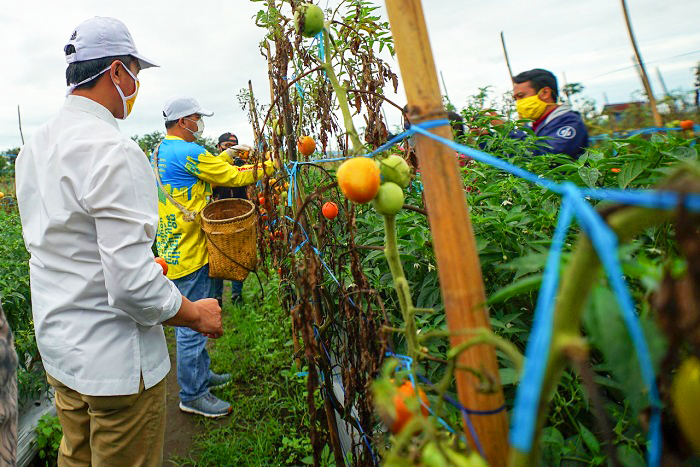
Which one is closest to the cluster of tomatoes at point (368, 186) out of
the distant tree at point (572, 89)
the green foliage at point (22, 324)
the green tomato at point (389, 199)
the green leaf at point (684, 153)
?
the green tomato at point (389, 199)

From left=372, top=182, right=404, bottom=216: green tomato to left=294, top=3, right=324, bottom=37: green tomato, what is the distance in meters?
0.45

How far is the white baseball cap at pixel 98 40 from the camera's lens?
152 cm

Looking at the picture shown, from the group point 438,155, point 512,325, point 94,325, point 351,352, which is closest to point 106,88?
point 94,325

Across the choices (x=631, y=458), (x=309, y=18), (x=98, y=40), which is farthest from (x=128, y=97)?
(x=631, y=458)

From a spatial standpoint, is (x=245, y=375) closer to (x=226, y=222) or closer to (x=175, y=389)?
(x=175, y=389)

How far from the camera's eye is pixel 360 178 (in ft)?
2.37

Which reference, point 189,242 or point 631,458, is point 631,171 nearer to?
point 631,458

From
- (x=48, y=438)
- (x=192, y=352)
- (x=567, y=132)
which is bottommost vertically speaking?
(x=48, y=438)

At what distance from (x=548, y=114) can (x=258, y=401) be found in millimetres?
2593

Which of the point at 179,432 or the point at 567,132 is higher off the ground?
the point at 567,132

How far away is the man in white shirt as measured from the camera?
52.1 inches

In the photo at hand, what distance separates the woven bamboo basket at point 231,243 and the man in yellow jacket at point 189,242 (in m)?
0.12

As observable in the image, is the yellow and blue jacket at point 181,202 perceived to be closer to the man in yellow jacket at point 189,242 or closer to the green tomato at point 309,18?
the man in yellow jacket at point 189,242

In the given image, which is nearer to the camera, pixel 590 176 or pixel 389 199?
pixel 389 199
